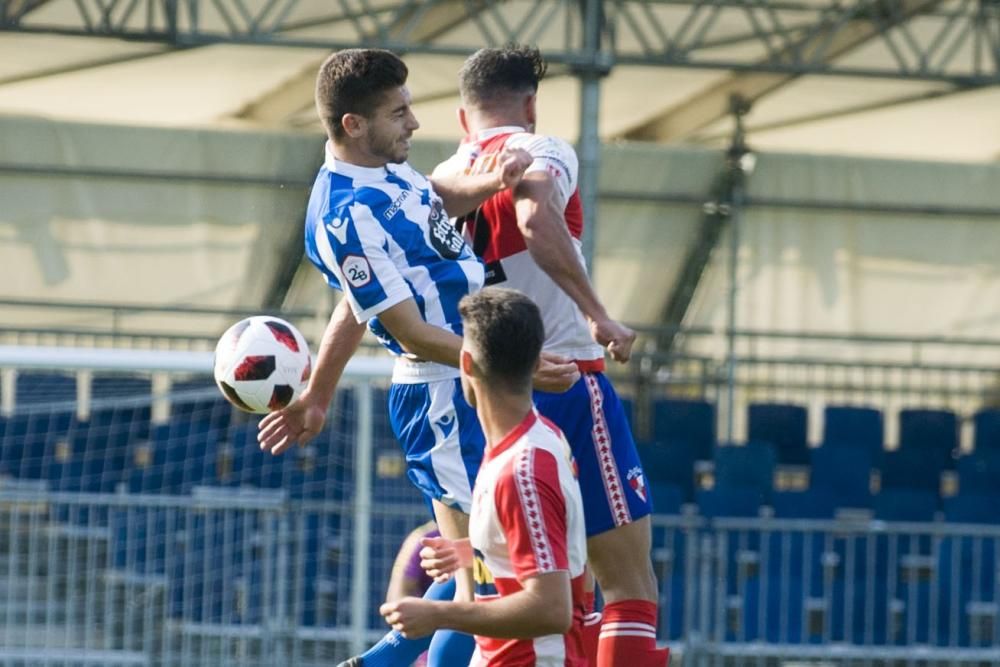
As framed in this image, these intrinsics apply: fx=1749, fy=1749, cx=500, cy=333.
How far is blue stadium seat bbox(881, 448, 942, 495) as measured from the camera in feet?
49.1

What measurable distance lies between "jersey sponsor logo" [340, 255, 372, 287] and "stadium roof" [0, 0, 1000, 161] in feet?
27.6

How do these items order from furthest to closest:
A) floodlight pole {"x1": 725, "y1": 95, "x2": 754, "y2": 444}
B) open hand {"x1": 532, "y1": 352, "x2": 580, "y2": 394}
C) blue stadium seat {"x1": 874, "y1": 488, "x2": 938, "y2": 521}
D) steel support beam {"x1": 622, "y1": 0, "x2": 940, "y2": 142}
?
floodlight pole {"x1": 725, "y1": 95, "x2": 754, "y2": 444}, steel support beam {"x1": 622, "y1": 0, "x2": 940, "y2": 142}, blue stadium seat {"x1": 874, "y1": 488, "x2": 938, "y2": 521}, open hand {"x1": 532, "y1": 352, "x2": 580, "y2": 394}

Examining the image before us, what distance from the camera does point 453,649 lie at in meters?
4.74

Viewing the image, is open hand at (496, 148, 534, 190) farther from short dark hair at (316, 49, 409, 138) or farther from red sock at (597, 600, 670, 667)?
red sock at (597, 600, 670, 667)

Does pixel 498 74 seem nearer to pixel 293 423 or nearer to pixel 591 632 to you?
pixel 293 423

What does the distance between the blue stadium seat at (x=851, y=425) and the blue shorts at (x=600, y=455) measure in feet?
35.6

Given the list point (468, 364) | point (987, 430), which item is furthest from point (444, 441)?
point (987, 430)

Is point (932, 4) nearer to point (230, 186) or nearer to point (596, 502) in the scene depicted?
point (230, 186)

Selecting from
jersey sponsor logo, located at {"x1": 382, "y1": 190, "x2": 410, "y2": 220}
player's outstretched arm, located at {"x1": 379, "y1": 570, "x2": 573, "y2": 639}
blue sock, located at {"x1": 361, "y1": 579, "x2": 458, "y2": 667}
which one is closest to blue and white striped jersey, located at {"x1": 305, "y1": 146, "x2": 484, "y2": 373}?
jersey sponsor logo, located at {"x1": 382, "y1": 190, "x2": 410, "y2": 220}

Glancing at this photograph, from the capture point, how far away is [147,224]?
16.4 meters

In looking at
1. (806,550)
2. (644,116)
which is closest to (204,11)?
(644,116)

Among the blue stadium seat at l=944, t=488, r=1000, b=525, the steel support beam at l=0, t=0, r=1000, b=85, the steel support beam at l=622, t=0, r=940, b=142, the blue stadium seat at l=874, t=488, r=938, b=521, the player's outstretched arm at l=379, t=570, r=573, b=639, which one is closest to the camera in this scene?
the player's outstretched arm at l=379, t=570, r=573, b=639

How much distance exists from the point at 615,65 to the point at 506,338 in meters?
10.1

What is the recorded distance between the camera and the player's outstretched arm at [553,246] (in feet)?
15.4
